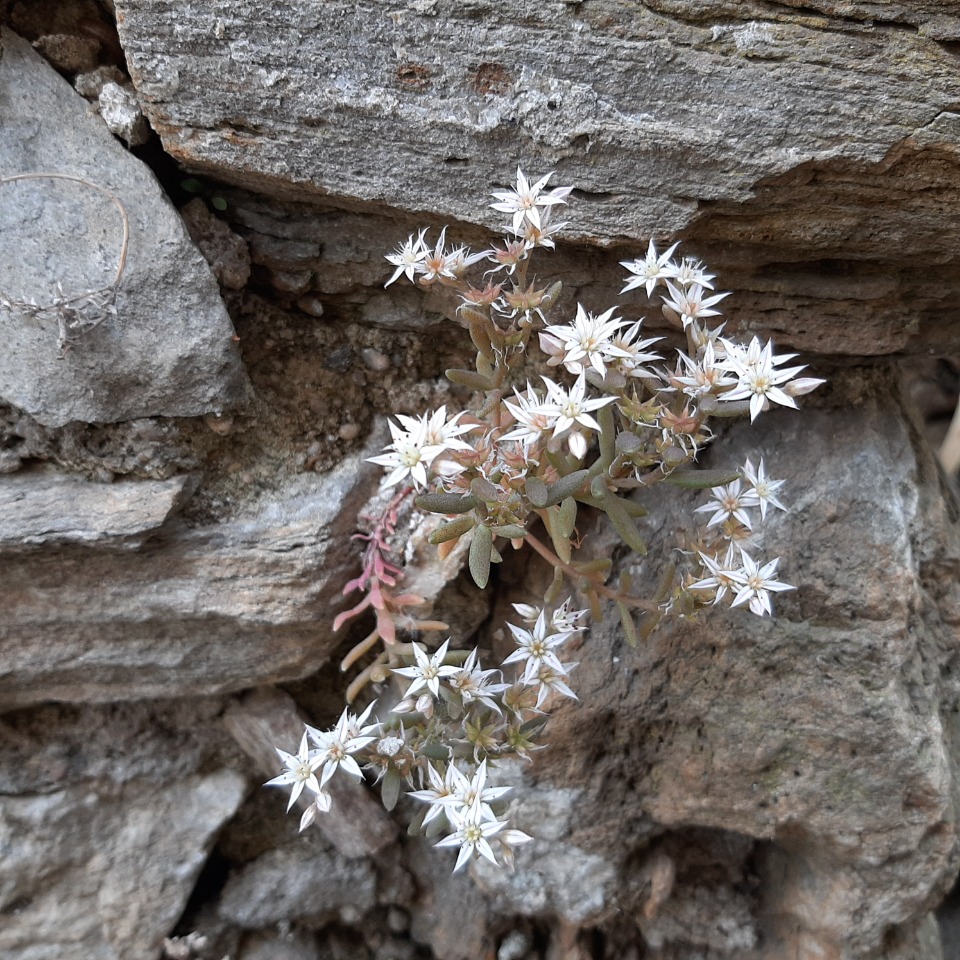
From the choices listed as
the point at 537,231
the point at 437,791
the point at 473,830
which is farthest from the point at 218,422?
the point at 473,830

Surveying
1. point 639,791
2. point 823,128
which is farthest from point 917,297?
point 639,791

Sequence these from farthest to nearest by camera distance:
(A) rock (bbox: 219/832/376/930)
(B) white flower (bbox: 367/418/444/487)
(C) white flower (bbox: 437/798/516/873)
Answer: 1. (A) rock (bbox: 219/832/376/930)
2. (C) white flower (bbox: 437/798/516/873)
3. (B) white flower (bbox: 367/418/444/487)

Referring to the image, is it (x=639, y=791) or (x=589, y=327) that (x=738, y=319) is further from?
(x=639, y=791)

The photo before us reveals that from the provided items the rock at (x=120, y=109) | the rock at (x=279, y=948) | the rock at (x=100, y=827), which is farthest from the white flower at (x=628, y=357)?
the rock at (x=279, y=948)

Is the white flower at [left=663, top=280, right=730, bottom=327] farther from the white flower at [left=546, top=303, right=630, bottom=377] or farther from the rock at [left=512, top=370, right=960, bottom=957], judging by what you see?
the rock at [left=512, top=370, right=960, bottom=957]

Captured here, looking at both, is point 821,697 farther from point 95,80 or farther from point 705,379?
point 95,80

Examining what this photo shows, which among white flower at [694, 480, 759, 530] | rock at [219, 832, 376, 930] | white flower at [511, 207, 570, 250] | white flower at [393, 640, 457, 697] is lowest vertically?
rock at [219, 832, 376, 930]

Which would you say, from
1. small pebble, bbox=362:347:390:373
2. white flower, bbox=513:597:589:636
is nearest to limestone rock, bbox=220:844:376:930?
white flower, bbox=513:597:589:636

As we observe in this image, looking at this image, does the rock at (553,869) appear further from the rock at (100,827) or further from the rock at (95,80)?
the rock at (95,80)
